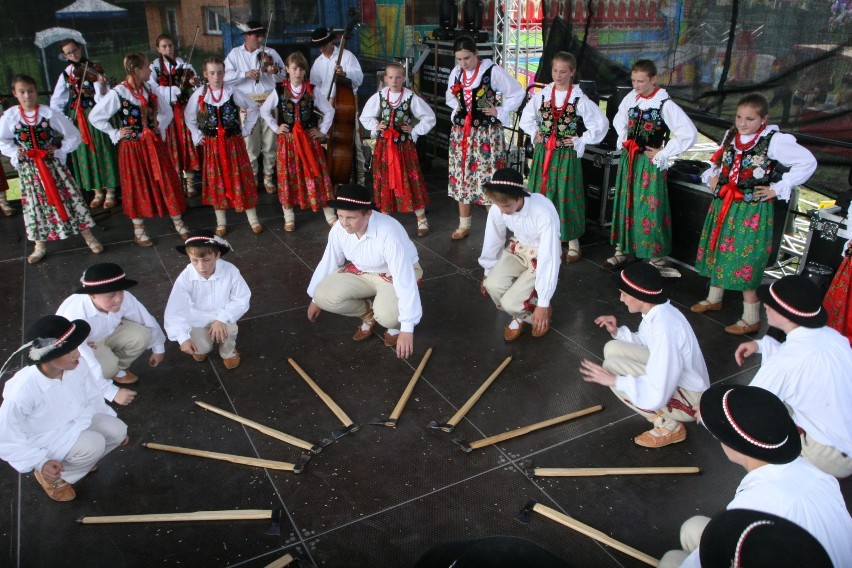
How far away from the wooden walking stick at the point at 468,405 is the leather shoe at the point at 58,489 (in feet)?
5.40

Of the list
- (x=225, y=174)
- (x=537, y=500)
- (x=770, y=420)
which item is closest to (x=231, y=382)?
(x=537, y=500)

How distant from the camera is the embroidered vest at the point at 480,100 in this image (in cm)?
540

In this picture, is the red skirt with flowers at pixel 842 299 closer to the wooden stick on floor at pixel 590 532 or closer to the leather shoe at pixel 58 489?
the wooden stick on floor at pixel 590 532

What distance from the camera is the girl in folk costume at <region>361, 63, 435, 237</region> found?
5531mm

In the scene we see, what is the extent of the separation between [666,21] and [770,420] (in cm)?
496

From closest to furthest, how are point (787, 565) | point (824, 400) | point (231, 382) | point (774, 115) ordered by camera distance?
point (787, 565)
point (824, 400)
point (231, 382)
point (774, 115)

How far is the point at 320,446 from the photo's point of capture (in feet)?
10.7

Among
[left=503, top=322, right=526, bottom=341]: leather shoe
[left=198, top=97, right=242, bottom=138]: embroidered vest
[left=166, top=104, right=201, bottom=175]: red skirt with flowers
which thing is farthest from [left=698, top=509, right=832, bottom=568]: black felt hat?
[left=166, top=104, right=201, bottom=175]: red skirt with flowers

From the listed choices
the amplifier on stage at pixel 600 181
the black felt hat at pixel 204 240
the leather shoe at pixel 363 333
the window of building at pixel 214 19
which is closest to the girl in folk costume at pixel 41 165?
the black felt hat at pixel 204 240

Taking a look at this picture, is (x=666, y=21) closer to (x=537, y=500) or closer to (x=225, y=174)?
(x=225, y=174)

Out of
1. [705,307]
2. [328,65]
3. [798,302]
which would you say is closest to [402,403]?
[798,302]

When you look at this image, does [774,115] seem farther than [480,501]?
Yes

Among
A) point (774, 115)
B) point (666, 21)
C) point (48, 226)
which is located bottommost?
point (48, 226)

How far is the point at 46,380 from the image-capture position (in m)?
2.73
